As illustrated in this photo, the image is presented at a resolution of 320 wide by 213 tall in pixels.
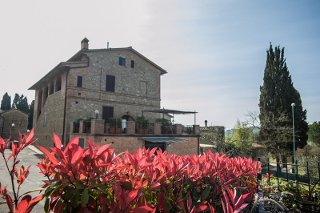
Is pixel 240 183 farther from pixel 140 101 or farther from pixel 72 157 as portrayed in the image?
pixel 140 101

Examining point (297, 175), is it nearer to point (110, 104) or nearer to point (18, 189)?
point (18, 189)

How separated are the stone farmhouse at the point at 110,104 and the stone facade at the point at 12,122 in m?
16.6

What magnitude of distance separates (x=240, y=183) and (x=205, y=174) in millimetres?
1126

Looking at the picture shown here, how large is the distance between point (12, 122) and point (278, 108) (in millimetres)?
43774

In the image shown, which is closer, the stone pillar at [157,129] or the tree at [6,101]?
the stone pillar at [157,129]

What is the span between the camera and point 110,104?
72.8ft

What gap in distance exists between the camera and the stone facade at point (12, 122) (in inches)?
1521

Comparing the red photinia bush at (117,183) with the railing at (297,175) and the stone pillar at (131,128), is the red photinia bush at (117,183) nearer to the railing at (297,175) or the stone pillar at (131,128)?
the railing at (297,175)

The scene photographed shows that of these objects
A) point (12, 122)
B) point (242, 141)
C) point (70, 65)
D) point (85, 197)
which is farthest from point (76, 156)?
point (12, 122)

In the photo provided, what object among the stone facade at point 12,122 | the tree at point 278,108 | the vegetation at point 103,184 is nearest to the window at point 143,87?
the tree at point 278,108

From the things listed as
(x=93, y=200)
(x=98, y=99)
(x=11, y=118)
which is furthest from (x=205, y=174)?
(x=11, y=118)

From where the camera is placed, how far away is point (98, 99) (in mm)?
21391

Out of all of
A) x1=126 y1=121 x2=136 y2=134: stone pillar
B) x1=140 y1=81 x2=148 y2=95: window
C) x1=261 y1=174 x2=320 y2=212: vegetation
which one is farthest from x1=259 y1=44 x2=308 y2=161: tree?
x1=261 y1=174 x2=320 y2=212: vegetation

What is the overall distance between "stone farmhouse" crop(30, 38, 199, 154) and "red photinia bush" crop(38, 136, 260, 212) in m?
15.2
